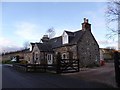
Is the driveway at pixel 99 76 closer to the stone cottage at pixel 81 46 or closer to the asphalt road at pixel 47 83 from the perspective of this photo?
the asphalt road at pixel 47 83

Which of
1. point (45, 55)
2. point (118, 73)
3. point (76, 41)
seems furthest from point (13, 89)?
point (45, 55)

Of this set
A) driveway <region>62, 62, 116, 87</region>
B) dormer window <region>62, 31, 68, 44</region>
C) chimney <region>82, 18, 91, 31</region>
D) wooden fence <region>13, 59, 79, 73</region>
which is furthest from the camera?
dormer window <region>62, 31, 68, 44</region>

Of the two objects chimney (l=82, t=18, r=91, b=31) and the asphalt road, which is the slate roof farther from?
the asphalt road

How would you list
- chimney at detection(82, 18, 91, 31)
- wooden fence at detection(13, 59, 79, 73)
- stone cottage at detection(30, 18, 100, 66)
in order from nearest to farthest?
wooden fence at detection(13, 59, 79, 73) < stone cottage at detection(30, 18, 100, 66) < chimney at detection(82, 18, 91, 31)

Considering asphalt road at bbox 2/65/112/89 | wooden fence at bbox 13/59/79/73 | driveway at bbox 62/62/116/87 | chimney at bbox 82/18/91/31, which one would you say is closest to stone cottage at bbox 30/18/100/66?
chimney at bbox 82/18/91/31

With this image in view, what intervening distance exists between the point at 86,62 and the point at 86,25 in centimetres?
609

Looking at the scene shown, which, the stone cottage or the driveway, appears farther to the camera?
the stone cottage

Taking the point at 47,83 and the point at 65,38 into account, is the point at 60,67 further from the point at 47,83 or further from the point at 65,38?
the point at 65,38

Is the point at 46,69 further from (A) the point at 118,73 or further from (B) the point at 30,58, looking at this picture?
(B) the point at 30,58

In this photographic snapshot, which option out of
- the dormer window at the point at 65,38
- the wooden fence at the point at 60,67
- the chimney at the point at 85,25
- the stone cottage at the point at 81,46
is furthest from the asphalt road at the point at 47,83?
the dormer window at the point at 65,38

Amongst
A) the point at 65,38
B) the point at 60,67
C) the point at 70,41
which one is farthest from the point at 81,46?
the point at 60,67

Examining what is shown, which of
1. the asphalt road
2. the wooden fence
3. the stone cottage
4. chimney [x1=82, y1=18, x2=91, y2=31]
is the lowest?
the asphalt road

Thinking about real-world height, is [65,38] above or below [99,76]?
above

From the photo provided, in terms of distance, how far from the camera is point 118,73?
12891mm
